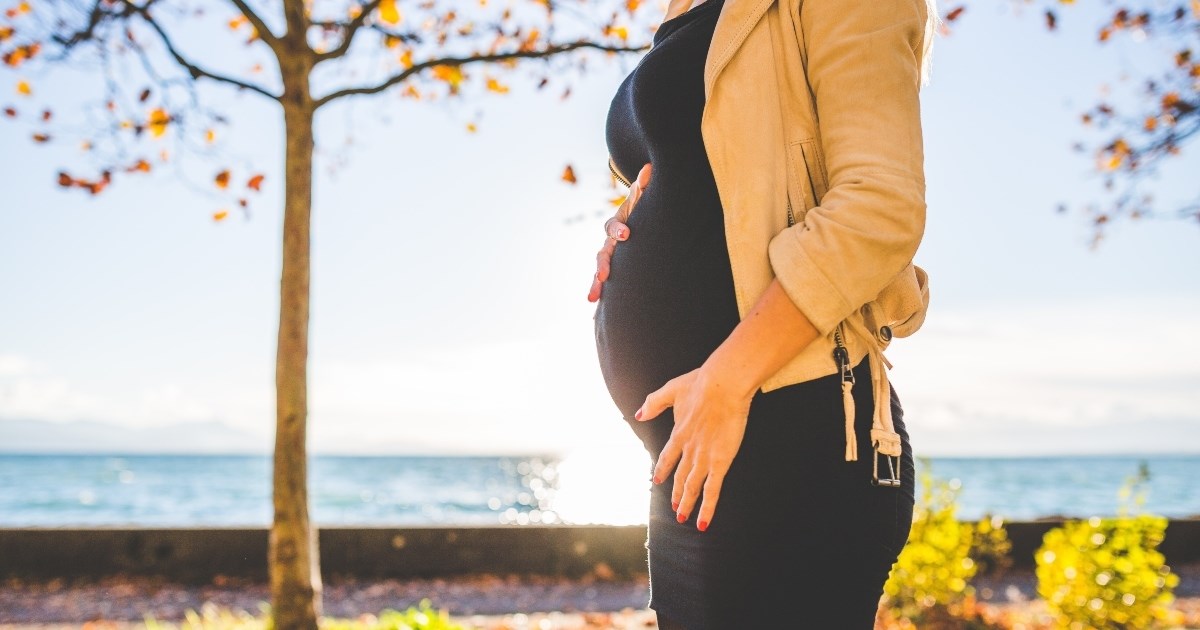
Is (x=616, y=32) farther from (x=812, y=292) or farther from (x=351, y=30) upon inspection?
(x=812, y=292)

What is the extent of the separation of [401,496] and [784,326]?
3925 cm

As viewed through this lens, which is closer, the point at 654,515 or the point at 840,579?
the point at 840,579

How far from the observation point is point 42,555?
729cm

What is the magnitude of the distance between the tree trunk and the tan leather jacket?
370 centimetres

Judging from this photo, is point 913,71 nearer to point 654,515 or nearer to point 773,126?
point 773,126

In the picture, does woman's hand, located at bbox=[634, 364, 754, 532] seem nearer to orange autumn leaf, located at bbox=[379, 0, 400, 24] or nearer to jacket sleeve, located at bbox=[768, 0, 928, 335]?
jacket sleeve, located at bbox=[768, 0, 928, 335]

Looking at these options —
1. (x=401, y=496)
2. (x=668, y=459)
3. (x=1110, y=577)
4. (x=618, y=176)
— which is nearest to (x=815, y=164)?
(x=668, y=459)

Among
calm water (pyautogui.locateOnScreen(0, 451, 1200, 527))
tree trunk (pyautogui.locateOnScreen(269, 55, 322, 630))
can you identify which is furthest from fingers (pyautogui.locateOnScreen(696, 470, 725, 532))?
calm water (pyautogui.locateOnScreen(0, 451, 1200, 527))

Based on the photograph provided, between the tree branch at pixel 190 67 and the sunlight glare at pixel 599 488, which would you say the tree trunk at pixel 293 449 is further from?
the sunlight glare at pixel 599 488

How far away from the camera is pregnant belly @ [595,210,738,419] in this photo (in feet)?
3.63

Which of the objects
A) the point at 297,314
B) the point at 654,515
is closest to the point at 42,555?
the point at 297,314

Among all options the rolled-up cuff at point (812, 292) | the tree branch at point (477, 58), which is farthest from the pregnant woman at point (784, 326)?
the tree branch at point (477, 58)

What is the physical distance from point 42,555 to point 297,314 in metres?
4.94

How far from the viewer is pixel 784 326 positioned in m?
0.99
